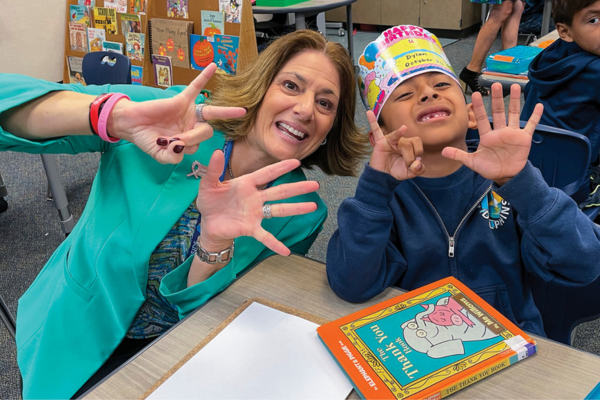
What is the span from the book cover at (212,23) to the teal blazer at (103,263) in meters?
1.99

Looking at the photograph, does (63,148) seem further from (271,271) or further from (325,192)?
(325,192)

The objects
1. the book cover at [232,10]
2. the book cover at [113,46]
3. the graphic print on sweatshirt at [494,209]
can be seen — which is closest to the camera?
the graphic print on sweatshirt at [494,209]

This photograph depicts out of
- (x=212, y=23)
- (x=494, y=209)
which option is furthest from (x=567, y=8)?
(x=212, y=23)

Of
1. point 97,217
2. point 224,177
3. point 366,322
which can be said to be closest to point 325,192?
point 224,177

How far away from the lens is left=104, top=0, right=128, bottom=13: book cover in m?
3.62

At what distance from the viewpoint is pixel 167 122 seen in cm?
109

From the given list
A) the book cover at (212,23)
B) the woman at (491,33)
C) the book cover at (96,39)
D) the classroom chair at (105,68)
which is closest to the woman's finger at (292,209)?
the classroom chair at (105,68)

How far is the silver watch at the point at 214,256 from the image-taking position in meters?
1.07

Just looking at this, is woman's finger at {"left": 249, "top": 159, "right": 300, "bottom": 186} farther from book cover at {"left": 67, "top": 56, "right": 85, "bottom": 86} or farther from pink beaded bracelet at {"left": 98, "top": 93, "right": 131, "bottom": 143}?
book cover at {"left": 67, "top": 56, "right": 85, "bottom": 86}

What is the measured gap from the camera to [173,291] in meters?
1.13

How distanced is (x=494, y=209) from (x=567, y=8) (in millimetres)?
1163

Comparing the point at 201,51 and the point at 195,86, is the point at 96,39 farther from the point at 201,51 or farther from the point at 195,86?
the point at 195,86

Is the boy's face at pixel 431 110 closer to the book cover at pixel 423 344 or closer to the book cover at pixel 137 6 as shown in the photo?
the book cover at pixel 423 344

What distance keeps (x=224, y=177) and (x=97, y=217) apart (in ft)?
1.14
